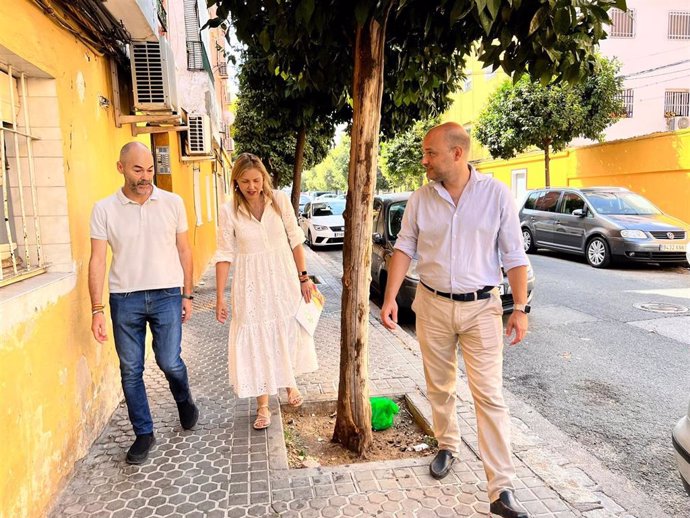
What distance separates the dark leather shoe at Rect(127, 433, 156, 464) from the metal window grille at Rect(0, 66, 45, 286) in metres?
1.23

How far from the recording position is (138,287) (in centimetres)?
328

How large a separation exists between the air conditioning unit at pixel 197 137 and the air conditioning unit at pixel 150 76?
4329 millimetres

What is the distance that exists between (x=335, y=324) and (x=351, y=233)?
3763 mm

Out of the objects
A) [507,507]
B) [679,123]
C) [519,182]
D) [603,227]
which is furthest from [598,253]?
[519,182]

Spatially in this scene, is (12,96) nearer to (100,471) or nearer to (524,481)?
(100,471)

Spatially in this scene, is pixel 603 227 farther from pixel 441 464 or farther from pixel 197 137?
pixel 441 464

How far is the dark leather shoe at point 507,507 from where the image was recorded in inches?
103

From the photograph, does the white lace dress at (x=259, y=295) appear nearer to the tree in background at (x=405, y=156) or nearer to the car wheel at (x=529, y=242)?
the car wheel at (x=529, y=242)

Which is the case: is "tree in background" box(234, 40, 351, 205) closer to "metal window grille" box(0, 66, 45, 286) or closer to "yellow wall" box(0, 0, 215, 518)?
"yellow wall" box(0, 0, 215, 518)

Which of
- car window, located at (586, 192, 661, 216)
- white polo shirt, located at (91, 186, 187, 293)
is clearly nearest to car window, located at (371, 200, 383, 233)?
white polo shirt, located at (91, 186, 187, 293)

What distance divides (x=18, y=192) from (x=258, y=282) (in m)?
1.55

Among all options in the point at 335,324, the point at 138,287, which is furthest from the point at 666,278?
the point at 138,287

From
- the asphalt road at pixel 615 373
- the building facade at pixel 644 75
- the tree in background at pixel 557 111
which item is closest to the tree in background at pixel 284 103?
the asphalt road at pixel 615 373

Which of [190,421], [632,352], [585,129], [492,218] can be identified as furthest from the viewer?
[585,129]
